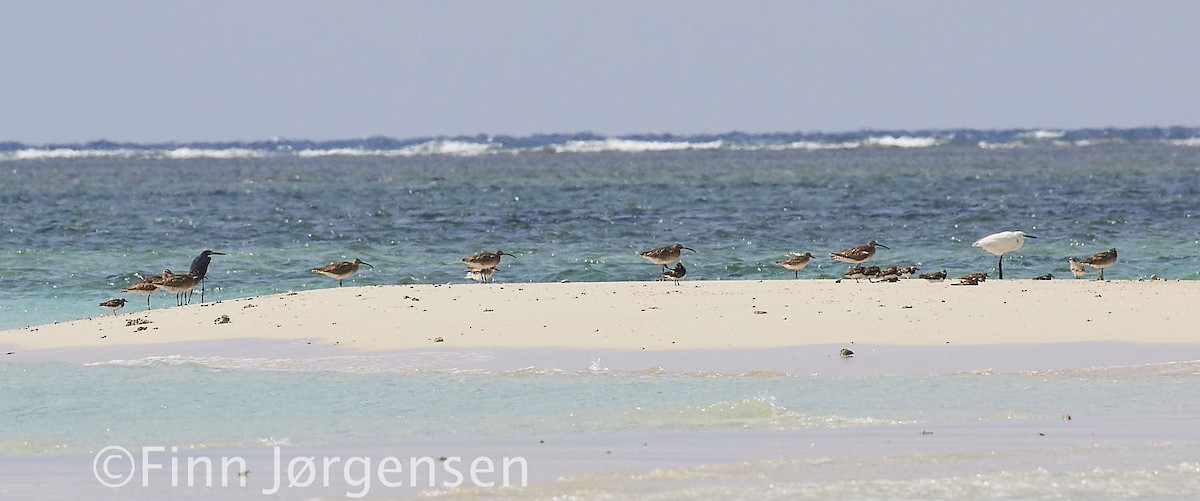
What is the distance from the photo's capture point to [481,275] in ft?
69.8

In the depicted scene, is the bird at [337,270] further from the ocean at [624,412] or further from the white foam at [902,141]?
the white foam at [902,141]

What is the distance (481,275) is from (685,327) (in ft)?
23.7

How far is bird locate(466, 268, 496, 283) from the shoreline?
11.7ft

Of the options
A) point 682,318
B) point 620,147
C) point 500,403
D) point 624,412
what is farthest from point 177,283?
point 620,147

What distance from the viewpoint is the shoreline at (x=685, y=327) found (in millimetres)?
13141

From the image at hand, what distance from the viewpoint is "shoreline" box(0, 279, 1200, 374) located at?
13.1m

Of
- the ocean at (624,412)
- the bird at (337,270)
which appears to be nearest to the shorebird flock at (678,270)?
the bird at (337,270)

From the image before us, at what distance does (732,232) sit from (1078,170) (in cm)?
4005

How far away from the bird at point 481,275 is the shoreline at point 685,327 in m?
3.58

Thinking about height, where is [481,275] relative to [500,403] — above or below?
below

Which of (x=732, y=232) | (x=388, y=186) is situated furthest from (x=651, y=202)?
(x=388, y=186)

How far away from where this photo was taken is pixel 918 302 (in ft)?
50.9

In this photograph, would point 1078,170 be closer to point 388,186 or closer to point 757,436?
point 388,186

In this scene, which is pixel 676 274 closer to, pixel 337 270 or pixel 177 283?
pixel 337 270
